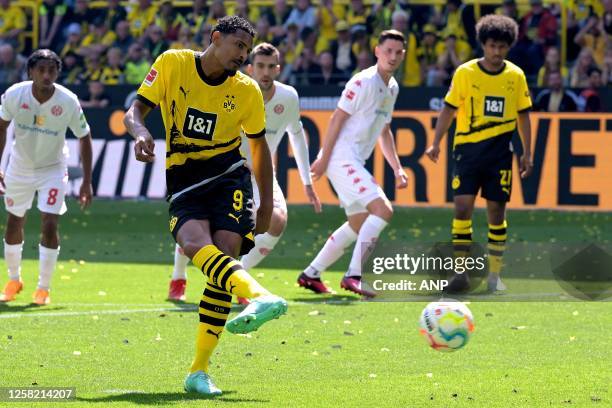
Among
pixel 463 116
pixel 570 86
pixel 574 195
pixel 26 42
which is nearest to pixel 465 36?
pixel 570 86

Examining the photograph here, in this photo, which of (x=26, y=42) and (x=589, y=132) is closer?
(x=589, y=132)

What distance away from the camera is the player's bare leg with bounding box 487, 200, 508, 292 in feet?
42.2

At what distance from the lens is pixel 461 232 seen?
12.9 m

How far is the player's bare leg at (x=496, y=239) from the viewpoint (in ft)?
42.2

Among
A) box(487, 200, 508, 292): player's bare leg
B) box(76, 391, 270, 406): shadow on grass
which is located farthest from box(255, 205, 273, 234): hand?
box(487, 200, 508, 292): player's bare leg

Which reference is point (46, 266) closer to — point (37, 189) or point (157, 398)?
point (37, 189)

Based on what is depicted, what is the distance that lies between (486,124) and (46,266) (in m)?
4.06

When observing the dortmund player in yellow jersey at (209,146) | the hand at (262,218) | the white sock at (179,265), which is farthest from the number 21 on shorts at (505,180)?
the dortmund player in yellow jersey at (209,146)

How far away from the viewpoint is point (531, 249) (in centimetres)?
1675

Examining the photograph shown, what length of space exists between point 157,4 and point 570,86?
376 inches

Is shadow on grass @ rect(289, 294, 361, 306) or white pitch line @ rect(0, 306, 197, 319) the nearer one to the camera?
white pitch line @ rect(0, 306, 197, 319)

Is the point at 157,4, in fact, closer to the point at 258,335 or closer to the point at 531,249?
the point at 531,249

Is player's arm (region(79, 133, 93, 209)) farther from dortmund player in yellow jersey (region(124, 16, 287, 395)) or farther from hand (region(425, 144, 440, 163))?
dortmund player in yellow jersey (region(124, 16, 287, 395))

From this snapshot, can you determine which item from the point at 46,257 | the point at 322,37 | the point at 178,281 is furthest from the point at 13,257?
the point at 322,37
